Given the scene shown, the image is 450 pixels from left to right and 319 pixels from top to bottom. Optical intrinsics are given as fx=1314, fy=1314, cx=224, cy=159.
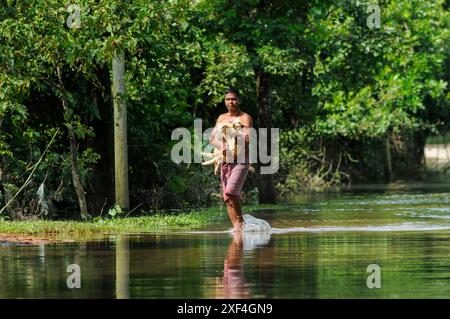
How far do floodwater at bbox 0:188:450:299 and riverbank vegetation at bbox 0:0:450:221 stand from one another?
3.49 meters

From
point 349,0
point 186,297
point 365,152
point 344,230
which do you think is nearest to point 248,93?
point 349,0

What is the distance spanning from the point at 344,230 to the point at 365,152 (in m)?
24.9

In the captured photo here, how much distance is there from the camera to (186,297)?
11.6m

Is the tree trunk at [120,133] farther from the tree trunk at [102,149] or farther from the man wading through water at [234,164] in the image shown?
the man wading through water at [234,164]

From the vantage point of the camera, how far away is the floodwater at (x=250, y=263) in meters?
12.0

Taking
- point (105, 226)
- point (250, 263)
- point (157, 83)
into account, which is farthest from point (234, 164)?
point (157, 83)

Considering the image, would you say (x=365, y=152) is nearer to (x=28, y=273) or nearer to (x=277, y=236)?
(x=277, y=236)

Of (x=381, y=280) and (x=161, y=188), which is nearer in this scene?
(x=381, y=280)

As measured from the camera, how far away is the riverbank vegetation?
69.6 feet

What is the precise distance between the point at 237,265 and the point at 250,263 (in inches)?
10.1

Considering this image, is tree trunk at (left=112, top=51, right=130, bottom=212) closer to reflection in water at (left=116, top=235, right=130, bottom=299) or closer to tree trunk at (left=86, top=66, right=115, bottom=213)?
tree trunk at (left=86, top=66, right=115, bottom=213)

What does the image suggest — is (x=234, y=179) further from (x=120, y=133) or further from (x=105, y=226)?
(x=120, y=133)

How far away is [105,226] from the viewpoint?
66.1ft
